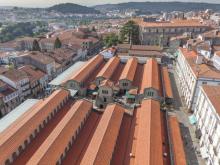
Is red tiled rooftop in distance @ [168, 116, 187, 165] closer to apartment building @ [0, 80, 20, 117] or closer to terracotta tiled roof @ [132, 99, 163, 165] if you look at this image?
terracotta tiled roof @ [132, 99, 163, 165]

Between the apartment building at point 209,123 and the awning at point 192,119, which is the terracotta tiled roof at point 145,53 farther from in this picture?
the apartment building at point 209,123

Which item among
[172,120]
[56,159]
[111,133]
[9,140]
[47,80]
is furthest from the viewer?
[47,80]

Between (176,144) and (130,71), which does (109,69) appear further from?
(176,144)

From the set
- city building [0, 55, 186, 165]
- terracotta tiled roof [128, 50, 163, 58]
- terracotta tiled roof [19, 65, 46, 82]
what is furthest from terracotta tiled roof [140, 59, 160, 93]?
terracotta tiled roof [19, 65, 46, 82]

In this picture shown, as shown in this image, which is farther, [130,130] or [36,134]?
[130,130]

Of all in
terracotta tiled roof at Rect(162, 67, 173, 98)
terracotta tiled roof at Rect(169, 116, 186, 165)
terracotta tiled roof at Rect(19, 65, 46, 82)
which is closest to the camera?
terracotta tiled roof at Rect(169, 116, 186, 165)

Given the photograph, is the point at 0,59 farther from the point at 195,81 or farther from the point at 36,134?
the point at 195,81

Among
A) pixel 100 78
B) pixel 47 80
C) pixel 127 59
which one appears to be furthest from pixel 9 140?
pixel 127 59
